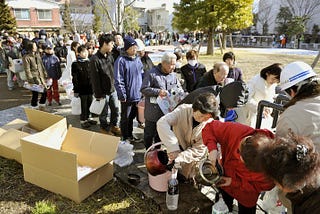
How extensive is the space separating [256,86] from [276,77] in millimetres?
262

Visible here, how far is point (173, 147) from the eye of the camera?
2.28 m

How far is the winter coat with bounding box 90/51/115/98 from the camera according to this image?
392 cm

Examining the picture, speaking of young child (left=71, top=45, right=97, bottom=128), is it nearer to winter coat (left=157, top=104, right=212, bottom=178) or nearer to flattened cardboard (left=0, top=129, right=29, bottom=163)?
flattened cardboard (left=0, top=129, right=29, bottom=163)

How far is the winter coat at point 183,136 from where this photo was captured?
90.0 inches

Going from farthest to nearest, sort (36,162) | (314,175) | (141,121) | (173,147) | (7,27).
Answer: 1. (7,27)
2. (141,121)
3. (36,162)
4. (173,147)
5. (314,175)

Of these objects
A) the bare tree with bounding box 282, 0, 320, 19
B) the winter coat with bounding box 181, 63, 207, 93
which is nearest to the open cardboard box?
the winter coat with bounding box 181, 63, 207, 93

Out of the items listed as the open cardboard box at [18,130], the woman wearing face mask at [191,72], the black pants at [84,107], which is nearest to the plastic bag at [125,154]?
the open cardboard box at [18,130]

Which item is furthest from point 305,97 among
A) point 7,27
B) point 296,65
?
point 7,27

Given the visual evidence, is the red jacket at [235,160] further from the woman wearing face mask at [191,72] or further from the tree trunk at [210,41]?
the tree trunk at [210,41]

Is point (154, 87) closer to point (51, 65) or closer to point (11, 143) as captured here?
point (11, 143)

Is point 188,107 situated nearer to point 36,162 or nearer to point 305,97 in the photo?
point 305,97

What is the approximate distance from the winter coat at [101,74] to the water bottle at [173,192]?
212 cm

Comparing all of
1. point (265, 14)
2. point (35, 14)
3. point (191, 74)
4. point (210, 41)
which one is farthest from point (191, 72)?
point (35, 14)

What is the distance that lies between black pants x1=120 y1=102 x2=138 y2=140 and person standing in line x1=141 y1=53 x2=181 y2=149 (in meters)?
0.64
